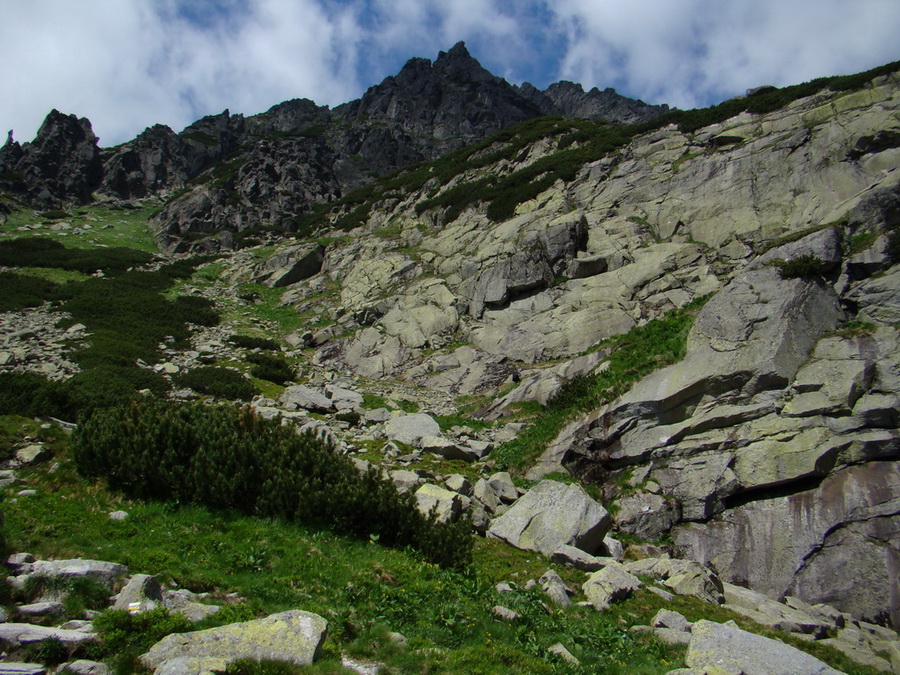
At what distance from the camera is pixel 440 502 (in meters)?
10.4

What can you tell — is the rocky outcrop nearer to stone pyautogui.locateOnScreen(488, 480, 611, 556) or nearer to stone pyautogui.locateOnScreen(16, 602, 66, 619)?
stone pyautogui.locateOnScreen(16, 602, 66, 619)

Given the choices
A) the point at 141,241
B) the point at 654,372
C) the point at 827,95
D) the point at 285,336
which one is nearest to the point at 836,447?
the point at 654,372

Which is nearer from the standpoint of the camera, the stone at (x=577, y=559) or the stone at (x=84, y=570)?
the stone at (x=84, y=570)

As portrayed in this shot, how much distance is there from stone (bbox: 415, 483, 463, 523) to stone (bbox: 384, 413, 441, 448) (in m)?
5.05

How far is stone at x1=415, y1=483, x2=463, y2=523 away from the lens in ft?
33.1

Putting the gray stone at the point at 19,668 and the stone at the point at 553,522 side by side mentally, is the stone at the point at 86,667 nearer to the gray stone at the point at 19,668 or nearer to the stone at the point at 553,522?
the gray stone at the point at 19,668

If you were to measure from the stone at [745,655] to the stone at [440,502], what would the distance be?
4.97 m

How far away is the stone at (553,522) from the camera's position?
9969 mm

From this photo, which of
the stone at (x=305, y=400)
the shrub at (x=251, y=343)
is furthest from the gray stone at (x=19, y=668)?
the shrub at (x=251, y=343)

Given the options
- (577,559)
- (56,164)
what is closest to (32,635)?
(577,559)

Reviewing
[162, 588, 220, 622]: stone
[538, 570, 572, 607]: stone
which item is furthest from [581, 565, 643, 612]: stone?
[162, 588, 220, 622]: stone

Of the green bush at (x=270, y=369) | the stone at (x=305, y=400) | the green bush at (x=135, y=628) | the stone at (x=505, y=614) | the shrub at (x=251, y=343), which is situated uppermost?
the shrub at (x=251, y=343)

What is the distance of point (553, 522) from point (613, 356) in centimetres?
879

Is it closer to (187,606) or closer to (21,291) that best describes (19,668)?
(187,606)
